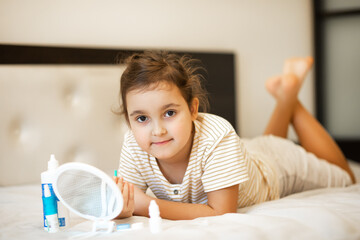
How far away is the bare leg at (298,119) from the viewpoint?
1710mm

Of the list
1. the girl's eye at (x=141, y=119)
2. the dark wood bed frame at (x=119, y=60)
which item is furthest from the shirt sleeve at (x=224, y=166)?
the dark wood bed frame at (x=119, y=60)

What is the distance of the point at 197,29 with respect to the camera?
2.26m

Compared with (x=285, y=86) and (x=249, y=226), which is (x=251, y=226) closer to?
(x=249, y=226)

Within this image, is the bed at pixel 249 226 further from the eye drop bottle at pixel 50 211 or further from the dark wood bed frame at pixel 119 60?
the dark wood bed frame at pixel 119 60

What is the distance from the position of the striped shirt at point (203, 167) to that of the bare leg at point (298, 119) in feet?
2.05

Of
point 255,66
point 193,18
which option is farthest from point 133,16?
point 255,66

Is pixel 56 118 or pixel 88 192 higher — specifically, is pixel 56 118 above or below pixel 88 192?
above

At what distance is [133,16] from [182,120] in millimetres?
1216

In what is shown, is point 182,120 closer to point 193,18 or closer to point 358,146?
point 193,18

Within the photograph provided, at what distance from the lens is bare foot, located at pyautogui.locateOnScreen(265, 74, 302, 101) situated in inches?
72.6

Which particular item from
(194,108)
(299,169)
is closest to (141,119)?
(194,108)

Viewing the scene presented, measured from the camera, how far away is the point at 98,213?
0.84m

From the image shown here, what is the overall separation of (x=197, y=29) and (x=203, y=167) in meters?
1.35

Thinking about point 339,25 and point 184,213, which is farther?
point 339,25
